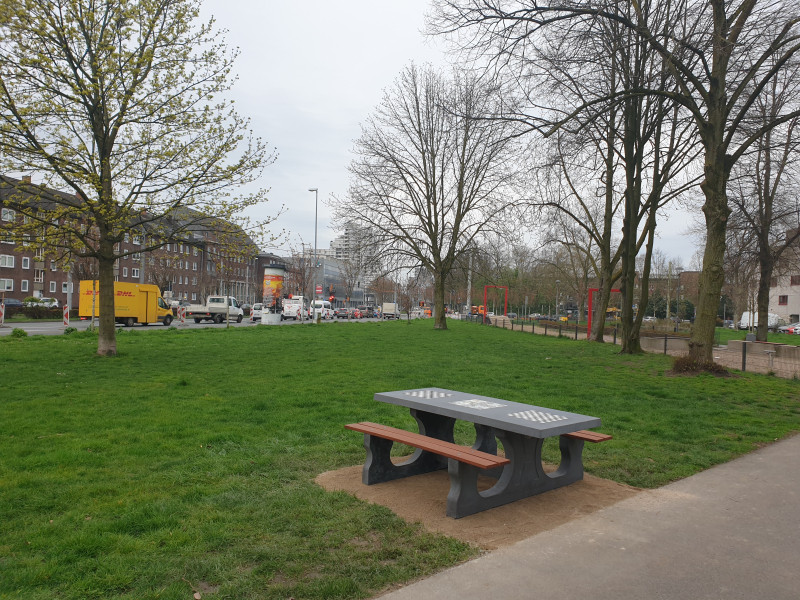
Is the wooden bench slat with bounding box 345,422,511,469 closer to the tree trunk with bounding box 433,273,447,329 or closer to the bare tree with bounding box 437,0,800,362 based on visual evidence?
the bare tree with bounding box 437,0,800,362

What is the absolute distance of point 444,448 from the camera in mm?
4684

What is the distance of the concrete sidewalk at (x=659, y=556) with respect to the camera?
332cm

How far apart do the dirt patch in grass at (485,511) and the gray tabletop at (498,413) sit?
2.09ft

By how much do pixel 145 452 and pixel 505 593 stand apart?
420 centimetres

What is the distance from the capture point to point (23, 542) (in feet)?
12.4

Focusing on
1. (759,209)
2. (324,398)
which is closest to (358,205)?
(759,209)

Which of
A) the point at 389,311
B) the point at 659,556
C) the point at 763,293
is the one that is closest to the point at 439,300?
the point at 763,293

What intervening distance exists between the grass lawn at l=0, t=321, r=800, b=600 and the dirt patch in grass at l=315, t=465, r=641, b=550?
0.22 metres

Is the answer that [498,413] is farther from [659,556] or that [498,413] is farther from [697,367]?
[697,367]

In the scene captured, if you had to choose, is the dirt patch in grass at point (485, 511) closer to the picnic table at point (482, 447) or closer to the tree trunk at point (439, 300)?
the picnic table at point (482, 447)

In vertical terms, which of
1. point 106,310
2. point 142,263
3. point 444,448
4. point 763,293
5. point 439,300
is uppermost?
point 142,263

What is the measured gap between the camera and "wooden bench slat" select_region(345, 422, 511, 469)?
4.31m

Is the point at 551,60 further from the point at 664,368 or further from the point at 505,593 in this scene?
the point at 505,593

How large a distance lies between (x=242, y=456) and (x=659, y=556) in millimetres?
3911
